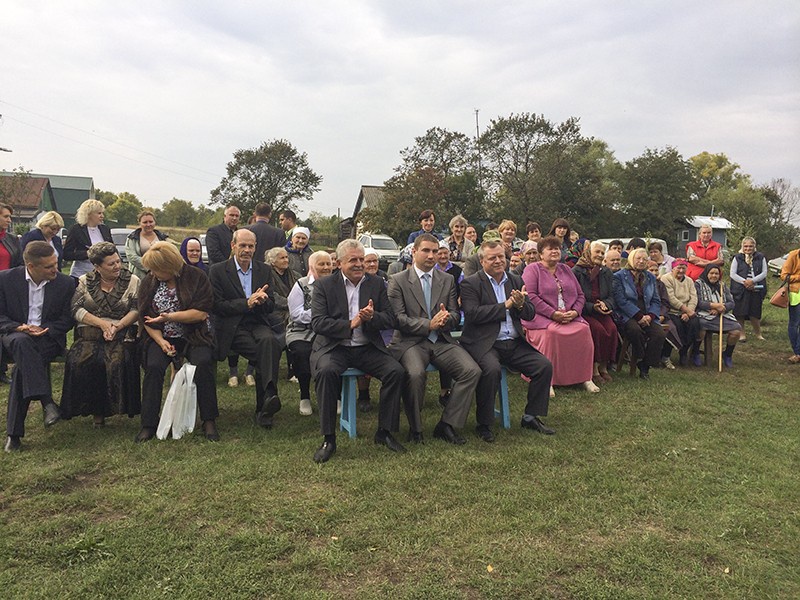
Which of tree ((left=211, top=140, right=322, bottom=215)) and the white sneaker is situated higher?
tree ((left=211, top=140, right=322, bottom=215))

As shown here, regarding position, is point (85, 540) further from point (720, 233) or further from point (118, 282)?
point (720, 233)

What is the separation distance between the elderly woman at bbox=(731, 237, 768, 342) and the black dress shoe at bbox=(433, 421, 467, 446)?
23.7ft

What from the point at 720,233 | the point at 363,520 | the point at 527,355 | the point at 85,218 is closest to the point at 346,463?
the point at 363,520

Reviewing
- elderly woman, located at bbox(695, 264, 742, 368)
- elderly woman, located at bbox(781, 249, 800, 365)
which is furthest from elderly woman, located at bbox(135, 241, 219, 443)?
elderly woman, located at bbox(781, 249, 800, 365)

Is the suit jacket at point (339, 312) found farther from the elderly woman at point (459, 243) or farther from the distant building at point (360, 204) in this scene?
the distant building at point (360, 204)

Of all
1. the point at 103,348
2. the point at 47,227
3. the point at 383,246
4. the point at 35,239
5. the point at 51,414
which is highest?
the point at 383,246

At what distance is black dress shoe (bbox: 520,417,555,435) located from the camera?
5.10 m

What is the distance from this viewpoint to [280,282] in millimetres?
6379

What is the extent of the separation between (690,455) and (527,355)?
5.21ft

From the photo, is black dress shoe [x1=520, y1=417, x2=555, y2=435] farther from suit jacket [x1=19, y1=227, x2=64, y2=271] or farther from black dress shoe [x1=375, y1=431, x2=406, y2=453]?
suit jacket [x1=19, y1=227, x2=64, y2=271]

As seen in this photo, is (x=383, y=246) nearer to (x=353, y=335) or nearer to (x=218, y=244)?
(x=218, y=244)

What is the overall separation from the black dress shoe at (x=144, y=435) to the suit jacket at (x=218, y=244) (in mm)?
3009

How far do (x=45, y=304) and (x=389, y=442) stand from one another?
324 cm

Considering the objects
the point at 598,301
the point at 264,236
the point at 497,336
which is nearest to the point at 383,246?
the point at 264,236
